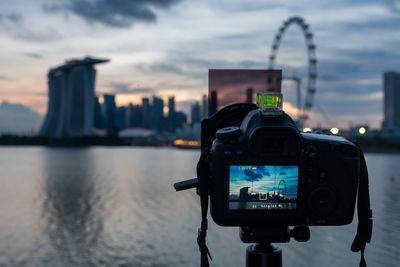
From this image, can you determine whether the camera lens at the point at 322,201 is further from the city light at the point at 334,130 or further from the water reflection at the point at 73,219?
the water reflection at the point at 73,219

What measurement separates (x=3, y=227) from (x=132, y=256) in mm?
14347

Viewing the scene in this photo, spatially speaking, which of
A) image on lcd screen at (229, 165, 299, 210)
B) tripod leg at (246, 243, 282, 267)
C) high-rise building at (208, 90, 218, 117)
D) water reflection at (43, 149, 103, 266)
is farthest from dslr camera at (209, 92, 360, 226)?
water reflection at (43, 149, 103, 266)

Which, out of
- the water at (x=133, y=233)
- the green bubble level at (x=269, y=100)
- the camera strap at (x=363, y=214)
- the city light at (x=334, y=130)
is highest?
the green bubble level at (x=269, y=100)

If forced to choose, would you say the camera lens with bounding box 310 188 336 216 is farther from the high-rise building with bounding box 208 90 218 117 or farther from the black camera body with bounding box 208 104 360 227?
the high-rise building with bounding box 208 90 218 117

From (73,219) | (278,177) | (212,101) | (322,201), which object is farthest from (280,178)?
(73,219)

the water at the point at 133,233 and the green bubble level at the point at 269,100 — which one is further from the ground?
the green bubble level at the point at 269,100

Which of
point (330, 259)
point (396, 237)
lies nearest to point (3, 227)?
point (330, 259)

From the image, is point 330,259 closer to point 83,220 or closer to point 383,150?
point 83,220

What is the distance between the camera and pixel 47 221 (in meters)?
41.6

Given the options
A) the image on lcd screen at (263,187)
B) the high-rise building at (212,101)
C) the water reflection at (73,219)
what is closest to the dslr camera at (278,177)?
the image on lcd screen at (263,187)

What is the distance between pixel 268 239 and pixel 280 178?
31 cm

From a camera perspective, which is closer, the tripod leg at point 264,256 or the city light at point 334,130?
the tripod leg at point 264,256

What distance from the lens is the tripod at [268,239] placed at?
6.61 ft

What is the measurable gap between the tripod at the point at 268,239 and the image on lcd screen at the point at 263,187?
0.52 feet
